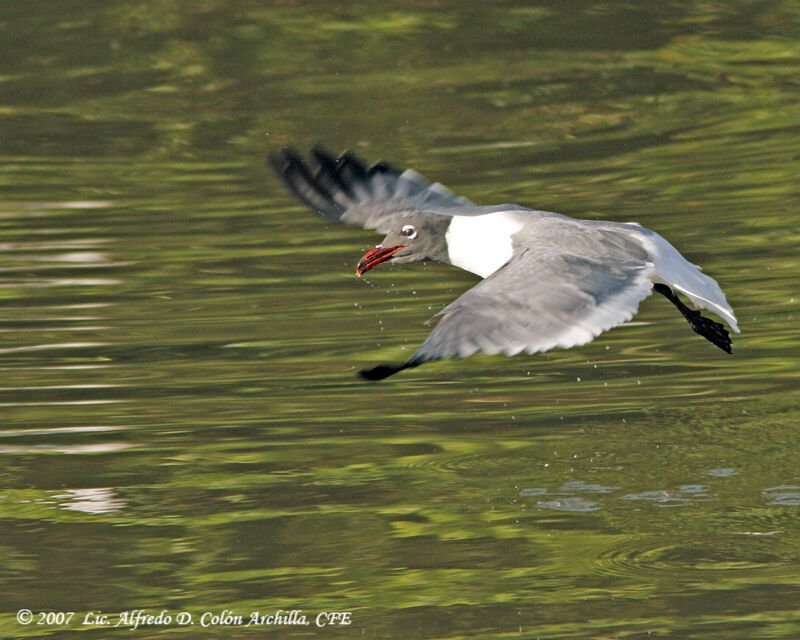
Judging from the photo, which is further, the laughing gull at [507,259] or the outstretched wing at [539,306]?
the laughing gull at [507,259]

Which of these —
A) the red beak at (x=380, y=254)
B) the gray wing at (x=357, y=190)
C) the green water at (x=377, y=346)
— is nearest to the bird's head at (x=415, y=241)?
the red beak at (x=380, y=254)

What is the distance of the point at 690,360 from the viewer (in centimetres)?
716

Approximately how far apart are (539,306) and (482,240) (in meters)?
1.24

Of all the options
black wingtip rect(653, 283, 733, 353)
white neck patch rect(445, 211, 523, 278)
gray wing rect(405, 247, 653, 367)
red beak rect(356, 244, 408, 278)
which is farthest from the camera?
black wingtip rect(653, 283, 733, 353)

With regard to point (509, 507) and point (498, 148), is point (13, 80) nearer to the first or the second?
point (498, 148)

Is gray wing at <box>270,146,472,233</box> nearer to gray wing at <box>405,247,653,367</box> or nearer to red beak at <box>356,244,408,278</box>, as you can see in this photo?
red beak at <box>356,244,408,278</box>

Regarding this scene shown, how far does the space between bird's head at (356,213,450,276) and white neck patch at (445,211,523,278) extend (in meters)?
0.05

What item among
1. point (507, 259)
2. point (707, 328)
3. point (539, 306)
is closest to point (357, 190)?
point (507, 259)

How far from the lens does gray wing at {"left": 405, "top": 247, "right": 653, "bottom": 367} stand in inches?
187

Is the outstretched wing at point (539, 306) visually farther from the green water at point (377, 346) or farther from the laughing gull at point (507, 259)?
the green water at point (377, 346)

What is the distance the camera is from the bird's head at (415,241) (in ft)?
→ 21.3

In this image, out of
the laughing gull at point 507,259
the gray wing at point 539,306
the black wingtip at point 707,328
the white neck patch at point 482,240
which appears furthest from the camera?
the black wingtip at point 707,328

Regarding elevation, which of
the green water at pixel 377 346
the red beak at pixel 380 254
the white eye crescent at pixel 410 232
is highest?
the white eye crescent at pixel 410 232

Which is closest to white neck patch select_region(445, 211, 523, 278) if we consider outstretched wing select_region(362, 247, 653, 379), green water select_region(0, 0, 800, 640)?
outstretched wing select_region(362, 247, 653, 379)
